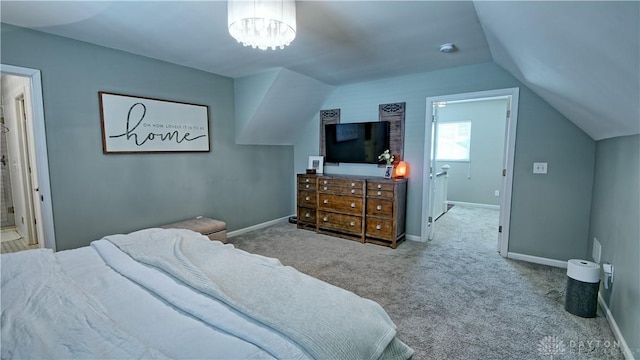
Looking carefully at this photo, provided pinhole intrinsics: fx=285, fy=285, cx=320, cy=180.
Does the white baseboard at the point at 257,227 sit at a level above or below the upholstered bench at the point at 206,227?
below

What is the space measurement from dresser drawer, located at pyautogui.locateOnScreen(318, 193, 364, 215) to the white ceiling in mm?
1741

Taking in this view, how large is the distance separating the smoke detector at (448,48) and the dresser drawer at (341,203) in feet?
6.55

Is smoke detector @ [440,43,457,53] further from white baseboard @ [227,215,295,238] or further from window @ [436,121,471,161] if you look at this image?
window @ [436,121,471,161]

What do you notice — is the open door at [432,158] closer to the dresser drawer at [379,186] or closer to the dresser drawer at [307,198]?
the dresser drawer at [379,186]

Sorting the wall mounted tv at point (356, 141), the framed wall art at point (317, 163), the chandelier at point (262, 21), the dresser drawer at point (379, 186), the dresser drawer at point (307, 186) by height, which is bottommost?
the dresser drawer at point (307, 186)

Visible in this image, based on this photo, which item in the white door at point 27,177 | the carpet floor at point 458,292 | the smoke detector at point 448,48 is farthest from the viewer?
the white door at point 27,177

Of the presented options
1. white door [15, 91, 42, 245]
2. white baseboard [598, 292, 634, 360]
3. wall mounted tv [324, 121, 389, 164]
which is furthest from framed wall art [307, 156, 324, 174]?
white door [15, 91, 42, 245]

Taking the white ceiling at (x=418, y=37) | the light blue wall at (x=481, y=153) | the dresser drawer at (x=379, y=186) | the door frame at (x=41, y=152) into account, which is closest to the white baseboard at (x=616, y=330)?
the white ceiling at (x=418, y=37)

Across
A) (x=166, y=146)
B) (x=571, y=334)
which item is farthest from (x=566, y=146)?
(x=166, y=146)

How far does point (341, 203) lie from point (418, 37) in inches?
91.1

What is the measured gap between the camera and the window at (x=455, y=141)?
634cm

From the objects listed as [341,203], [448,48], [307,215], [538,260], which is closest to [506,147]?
[538,260]

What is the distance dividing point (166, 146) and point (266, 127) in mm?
1435

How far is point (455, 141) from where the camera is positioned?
6.51 m
